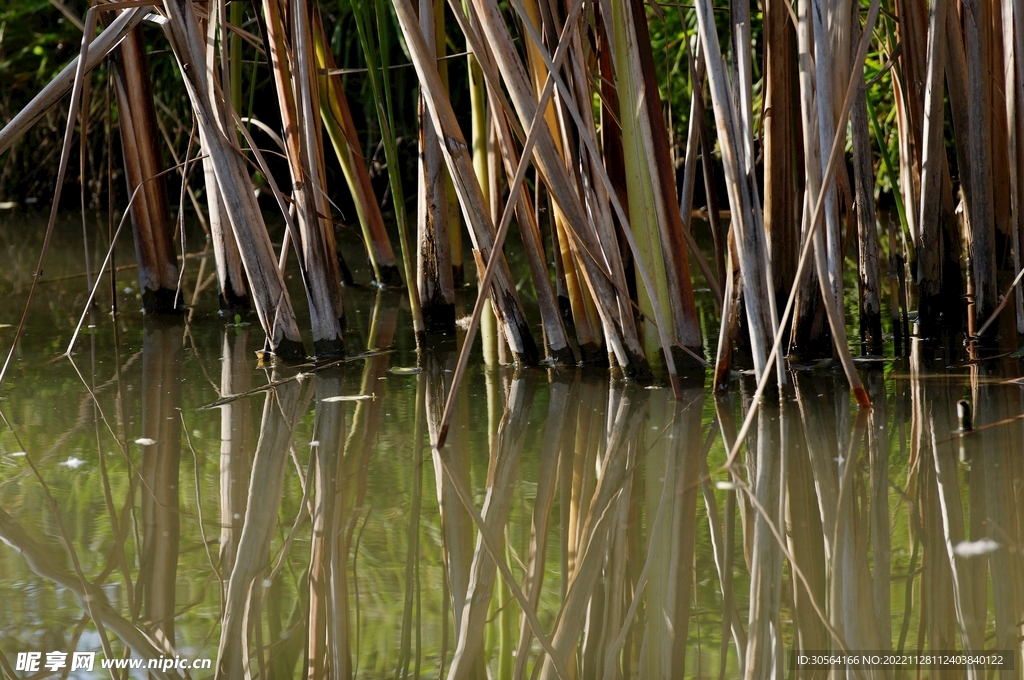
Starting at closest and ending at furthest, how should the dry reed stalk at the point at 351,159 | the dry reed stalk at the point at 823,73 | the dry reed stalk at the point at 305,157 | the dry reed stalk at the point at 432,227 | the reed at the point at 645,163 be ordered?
the dry reed stalk at the point at 823,73, the reed at the point at 645,163, the dry reed stalk at the point at 305,157, the dry reed stalk at the point at 432,227, the dry reed stalk at the point at 351,159

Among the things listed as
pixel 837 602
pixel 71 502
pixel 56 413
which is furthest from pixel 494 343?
pixel 837 602

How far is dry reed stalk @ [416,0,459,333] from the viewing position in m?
1.71

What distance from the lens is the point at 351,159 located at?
2.24 metres

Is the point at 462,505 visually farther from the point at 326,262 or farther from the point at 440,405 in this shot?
the point at 326,262

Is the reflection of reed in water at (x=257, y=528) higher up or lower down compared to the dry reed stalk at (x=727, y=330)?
lower down

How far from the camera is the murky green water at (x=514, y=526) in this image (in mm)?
847

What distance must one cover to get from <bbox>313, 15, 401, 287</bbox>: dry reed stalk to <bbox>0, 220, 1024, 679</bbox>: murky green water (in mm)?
726

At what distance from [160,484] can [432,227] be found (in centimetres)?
79

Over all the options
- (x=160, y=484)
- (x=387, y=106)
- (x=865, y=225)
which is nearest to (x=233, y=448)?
(x=160, y=484)

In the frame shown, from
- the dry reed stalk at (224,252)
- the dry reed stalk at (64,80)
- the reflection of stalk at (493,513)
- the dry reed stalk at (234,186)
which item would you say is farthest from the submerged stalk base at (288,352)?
the dry reed stalk at (64,80)

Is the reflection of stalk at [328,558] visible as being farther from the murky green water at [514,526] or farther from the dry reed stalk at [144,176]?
the dry reed stalk at [144,176]

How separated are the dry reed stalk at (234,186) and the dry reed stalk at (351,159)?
312mm

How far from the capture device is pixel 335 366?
171 cm

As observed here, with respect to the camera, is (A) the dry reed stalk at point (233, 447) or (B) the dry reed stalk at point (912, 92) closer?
(A) the dry reed stalk at point (233, 447)
